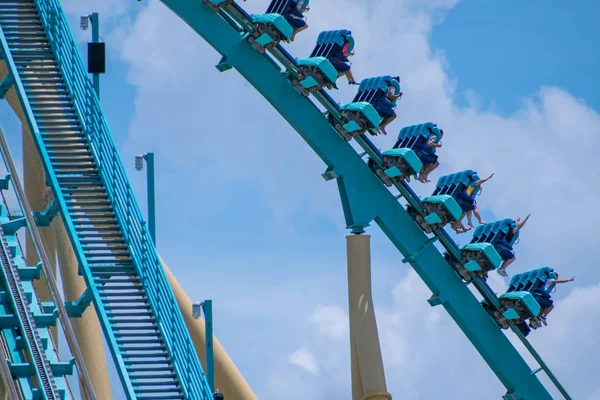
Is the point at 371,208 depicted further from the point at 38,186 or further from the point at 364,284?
the point at 38,186

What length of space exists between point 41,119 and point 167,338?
217 cm

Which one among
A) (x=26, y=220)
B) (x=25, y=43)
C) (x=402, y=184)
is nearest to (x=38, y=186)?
(x=25, y=43)

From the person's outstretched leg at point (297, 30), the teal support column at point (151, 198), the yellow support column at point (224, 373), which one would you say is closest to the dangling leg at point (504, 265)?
the yellow support column at point (224, 373)

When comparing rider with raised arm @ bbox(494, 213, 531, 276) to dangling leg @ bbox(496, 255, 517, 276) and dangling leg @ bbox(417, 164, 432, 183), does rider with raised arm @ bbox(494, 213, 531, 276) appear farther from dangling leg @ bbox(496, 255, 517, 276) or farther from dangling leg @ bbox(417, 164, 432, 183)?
dangling leg @ bbox(417, 164, 432, 183)

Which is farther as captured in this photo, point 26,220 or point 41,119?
point 41,119

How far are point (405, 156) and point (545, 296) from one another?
2379mm

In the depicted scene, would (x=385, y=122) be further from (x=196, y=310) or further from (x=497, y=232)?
(x=196, y=310)

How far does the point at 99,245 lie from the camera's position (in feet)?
38.2

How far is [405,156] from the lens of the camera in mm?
15141

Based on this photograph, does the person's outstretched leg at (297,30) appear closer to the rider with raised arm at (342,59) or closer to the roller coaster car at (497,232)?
the rider with raised arm at (342,59)

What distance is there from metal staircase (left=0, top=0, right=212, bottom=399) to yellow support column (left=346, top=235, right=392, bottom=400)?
134 inches

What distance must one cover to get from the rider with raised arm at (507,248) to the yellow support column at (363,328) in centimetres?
169

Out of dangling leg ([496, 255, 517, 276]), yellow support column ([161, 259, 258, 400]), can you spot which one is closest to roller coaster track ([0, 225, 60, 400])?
yellow support column ([161, 259, 258, 400])

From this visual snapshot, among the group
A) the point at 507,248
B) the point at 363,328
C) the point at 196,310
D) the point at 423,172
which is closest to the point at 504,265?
the point at 507,248
